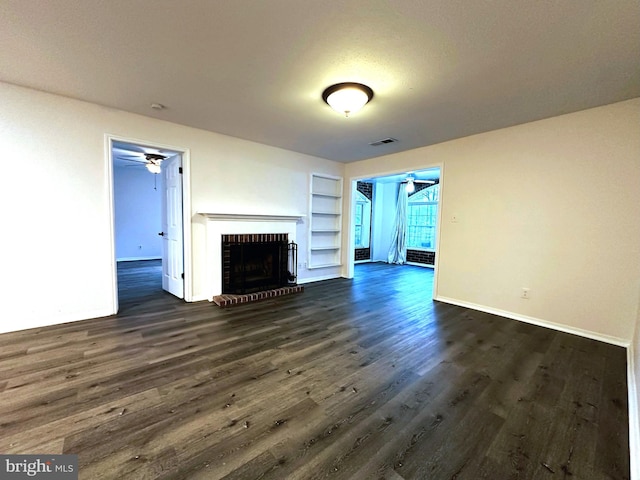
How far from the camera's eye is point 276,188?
16.0ft

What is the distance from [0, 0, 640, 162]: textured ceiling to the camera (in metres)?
1.68

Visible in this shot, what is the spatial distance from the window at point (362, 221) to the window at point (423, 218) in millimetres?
1304

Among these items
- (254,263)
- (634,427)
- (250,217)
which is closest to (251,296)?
(254,263)

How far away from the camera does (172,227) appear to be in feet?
14.0

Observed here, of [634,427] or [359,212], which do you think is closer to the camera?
[634,427]

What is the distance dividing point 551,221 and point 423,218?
5.23 meters

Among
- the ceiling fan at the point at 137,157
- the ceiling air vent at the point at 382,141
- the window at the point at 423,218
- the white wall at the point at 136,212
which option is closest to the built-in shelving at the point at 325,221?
the ceiling air vent at the point at 382,141

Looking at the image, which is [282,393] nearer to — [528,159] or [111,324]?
[111,324]

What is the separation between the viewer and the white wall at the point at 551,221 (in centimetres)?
281

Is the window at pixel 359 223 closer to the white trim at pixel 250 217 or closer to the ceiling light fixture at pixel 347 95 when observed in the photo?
the white trim at pixel 250 217

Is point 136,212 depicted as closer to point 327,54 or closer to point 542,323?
point 327,54

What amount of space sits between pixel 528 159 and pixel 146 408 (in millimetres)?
4725

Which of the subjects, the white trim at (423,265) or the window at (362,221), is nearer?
the white trim at (423,265)

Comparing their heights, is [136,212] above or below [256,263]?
above
